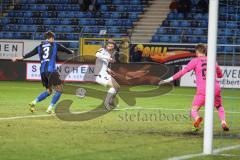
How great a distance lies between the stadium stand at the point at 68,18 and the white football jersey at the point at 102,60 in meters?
16.7

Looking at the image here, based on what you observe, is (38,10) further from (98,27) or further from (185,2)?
(185,2)

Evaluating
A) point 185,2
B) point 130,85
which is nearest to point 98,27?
point 185,2

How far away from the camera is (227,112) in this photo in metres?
18.8

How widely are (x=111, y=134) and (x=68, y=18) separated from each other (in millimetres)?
28372

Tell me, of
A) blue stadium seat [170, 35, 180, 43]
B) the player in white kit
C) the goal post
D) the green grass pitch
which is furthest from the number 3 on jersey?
blue stadium seat [170, 35, 180, 43]

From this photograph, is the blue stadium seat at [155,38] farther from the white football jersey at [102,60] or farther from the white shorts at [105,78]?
the white shorts at [105,78]

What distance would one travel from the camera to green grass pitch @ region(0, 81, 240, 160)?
32.6 feet

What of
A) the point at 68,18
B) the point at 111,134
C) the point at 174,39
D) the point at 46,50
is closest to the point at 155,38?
the point at 174,39

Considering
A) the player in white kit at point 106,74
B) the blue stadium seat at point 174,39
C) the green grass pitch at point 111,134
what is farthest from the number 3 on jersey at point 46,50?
the blue stadium seat at point 174,39

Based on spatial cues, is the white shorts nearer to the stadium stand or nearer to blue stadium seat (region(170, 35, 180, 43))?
blue stadium seat (region(170, 35, 180, 43))

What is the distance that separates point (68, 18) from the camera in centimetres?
4041

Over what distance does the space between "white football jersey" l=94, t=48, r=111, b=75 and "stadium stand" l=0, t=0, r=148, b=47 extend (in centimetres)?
1669

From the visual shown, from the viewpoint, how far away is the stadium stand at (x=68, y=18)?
125 feet

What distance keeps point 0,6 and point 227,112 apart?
27.8m
